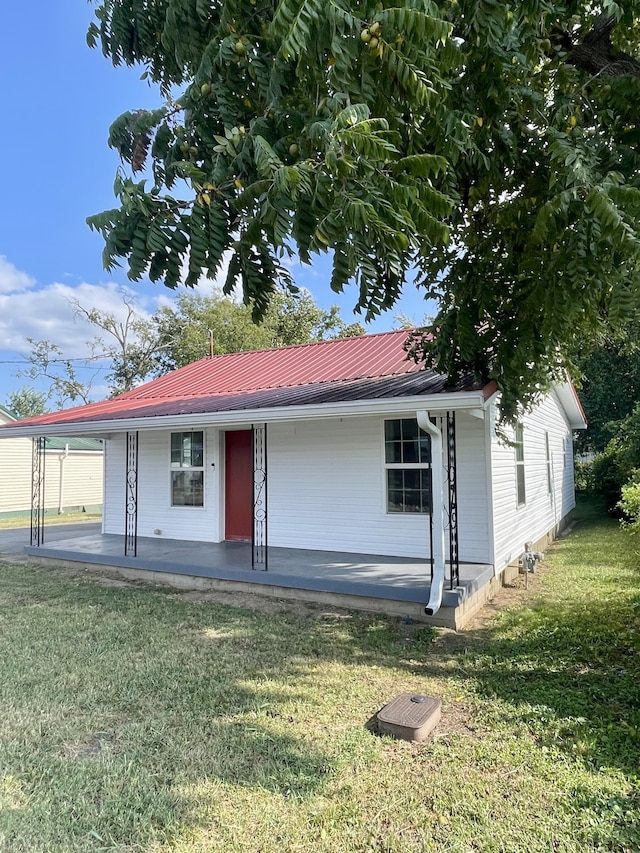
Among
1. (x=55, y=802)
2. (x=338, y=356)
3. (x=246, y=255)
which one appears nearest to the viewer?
(x=55, y=802)

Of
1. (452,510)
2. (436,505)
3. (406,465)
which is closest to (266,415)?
(406,465)

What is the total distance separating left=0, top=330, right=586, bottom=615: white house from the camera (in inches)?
266

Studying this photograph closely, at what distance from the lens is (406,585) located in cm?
635

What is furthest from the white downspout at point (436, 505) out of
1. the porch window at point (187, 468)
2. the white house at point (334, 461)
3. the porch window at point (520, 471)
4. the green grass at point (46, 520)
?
the green grass at point (46, 520)

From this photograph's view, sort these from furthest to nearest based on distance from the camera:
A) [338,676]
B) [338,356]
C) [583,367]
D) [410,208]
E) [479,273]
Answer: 1. [583,367]
2. [338,356]
3. [479,273]
4. [338,676]
5. [410,208]

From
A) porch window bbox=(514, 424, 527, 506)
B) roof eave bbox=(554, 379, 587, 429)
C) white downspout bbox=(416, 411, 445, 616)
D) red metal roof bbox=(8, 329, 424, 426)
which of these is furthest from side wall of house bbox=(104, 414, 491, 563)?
roof eave bbox=(554, 379, 587, 429)

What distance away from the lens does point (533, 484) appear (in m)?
10.5

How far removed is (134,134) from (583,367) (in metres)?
21.3

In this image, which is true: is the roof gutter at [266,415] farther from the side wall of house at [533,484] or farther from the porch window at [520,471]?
the porch window at [520,471]

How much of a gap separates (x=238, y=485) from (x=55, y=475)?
14.1m

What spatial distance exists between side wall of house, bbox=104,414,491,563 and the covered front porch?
259mm

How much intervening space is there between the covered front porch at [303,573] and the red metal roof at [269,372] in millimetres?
2415

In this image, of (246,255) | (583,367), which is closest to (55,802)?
(246,255)

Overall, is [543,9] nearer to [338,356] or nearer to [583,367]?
[338,356]
